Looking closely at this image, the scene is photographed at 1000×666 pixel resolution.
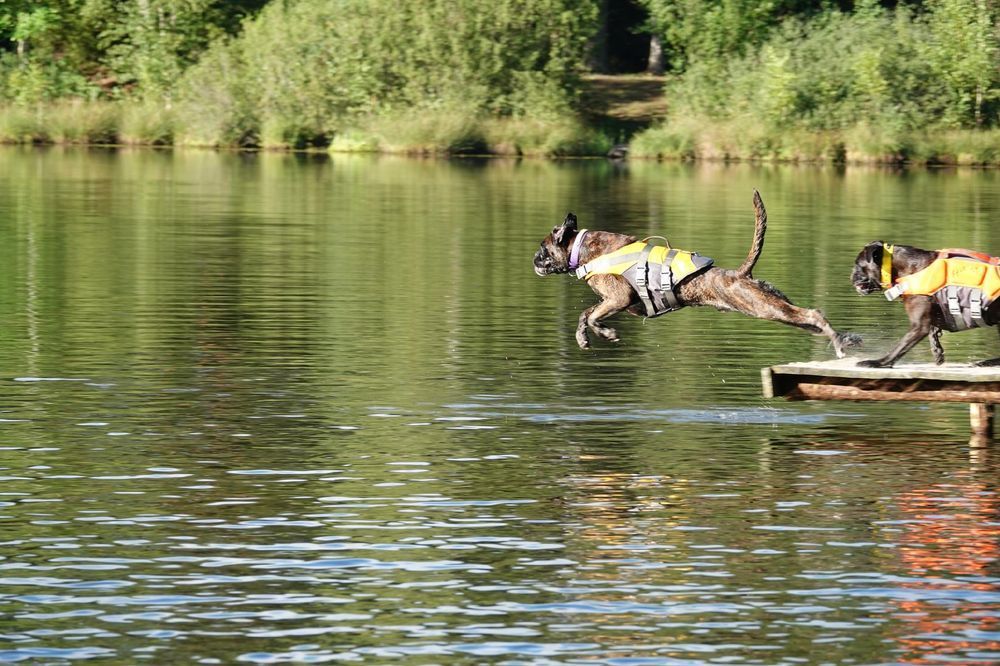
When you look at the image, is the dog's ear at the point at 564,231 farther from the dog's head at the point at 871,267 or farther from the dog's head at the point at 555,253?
the dog's head at the point at 871,267

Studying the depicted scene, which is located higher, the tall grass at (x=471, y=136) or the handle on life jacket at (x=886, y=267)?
the tall grass at (x=471, y=136)

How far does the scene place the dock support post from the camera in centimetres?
1545

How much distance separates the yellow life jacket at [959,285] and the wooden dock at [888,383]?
1.45ft

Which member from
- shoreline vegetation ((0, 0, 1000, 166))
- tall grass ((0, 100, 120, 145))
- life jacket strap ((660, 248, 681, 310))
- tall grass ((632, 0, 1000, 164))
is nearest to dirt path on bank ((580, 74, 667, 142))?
shoreline vegetation ((0, 0, 1000, 166))

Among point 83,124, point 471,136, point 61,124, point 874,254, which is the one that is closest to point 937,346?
point 874,254

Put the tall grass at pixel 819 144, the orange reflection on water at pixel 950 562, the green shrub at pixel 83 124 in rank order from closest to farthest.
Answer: the orange reflection on water at pixel 950 562
the tall grass at pixel 819 144
the green shrub at pixel 83 124

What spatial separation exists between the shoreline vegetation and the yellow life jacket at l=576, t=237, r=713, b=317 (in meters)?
56.0

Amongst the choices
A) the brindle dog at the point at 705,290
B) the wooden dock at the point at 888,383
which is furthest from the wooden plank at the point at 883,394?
the brindle dog at the point at 705,290

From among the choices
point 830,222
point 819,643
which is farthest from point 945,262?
point 830,222

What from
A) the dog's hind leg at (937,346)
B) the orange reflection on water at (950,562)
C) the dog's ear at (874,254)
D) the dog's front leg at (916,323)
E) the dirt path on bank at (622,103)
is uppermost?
the dirt path on bank at (622,103)

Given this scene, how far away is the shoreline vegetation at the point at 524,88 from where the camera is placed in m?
72.2

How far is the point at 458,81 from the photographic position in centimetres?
7506

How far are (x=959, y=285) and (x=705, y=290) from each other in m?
2.07

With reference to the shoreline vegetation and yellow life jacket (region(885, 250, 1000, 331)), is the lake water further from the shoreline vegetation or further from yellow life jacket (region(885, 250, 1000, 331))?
the shoreline vegetation
